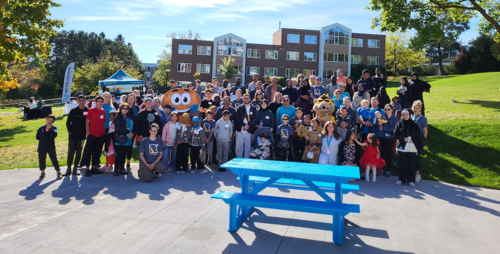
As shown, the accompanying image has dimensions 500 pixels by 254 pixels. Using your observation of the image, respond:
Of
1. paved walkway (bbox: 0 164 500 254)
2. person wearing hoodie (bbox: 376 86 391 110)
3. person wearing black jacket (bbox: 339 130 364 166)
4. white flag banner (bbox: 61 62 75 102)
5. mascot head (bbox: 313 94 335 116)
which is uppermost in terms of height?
white flag banner (bbox: 61 62 75 102)

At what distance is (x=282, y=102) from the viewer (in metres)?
10.5

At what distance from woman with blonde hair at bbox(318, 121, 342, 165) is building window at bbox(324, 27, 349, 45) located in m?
42.5

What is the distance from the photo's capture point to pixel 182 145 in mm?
8922

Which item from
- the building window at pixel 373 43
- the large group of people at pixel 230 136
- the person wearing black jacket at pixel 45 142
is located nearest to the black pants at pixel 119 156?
the large group of people at pixel 230 136

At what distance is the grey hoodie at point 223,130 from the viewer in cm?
925

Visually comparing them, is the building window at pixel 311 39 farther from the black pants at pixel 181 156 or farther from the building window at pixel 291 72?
the black pants at pixel 181 156

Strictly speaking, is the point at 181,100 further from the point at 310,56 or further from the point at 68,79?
the point at 310,56

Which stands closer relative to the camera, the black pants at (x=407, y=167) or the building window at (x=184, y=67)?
the black pants at (x=407, y=167)

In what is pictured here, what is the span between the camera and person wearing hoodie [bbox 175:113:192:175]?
8.90 metres

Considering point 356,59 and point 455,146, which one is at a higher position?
point 356,59

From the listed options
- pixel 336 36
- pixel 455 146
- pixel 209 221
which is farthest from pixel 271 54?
pixel 209 221

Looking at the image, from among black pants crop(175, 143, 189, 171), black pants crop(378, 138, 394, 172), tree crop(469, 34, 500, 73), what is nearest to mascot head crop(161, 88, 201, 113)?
black pants crop(175, 143, 189, 171)

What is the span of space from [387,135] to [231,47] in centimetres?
4113

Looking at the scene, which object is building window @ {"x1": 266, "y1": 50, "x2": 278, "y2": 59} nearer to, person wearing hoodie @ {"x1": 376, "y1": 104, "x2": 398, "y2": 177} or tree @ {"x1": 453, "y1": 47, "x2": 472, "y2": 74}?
tree @ {"x1": 453, "y1": 47, "x2": 472, "y2": 74}
